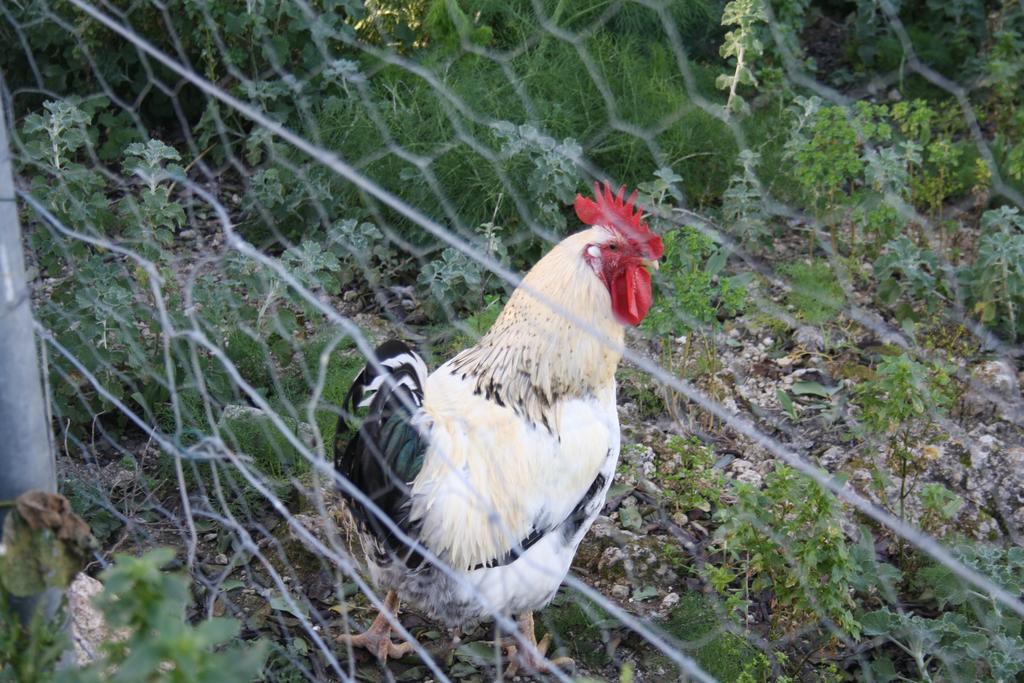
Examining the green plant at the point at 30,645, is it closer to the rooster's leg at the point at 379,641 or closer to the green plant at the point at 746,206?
the rooster's leg at the point at 379,641

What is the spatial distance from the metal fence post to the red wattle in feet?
4.47

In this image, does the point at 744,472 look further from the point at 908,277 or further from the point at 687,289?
the point at 908,277

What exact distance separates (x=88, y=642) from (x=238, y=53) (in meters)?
2.50

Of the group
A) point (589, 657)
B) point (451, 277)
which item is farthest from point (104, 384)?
point (589, 657)

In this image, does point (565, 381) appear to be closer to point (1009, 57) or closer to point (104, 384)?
point (104, 384)

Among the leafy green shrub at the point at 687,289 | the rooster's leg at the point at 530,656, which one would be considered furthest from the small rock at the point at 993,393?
the rooster's leg at the point at 530,656

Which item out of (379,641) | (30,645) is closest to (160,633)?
(30,645)

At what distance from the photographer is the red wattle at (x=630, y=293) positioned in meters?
2.55

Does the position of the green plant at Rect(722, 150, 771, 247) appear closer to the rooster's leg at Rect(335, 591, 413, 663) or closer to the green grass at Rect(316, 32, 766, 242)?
the green grass at Rect(316, 32, 766, 242)

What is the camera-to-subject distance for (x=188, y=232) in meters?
4.06

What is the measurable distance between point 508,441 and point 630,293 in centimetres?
45

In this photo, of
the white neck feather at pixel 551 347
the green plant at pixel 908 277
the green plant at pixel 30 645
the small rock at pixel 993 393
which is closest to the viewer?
the green plant at pixel 30 645

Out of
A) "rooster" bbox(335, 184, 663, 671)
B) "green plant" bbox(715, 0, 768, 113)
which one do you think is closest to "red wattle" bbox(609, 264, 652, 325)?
"rooster" bbox(335, 184, 663, 671)

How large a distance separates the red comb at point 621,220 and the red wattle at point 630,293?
0.18 feet
